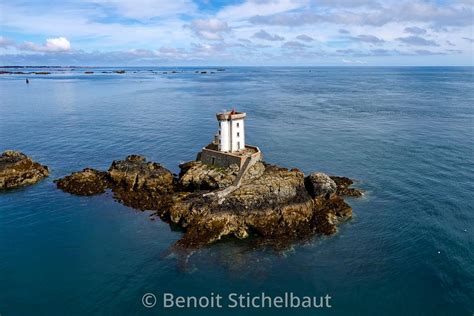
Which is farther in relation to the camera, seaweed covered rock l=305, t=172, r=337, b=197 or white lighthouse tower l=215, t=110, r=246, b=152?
white lighthouse tower l=215, t=110, r=246, b=152

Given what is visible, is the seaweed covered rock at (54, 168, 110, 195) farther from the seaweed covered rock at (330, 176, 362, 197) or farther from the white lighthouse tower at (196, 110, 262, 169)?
the seaweed covered rock at (330, 176, 362, 197)

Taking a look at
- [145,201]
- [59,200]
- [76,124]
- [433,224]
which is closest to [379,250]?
[433,224]

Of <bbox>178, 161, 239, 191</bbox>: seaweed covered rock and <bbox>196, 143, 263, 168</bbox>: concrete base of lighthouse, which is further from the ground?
<bbox>196, 143, 263, 168</bbox>: concrete base of lighthouse

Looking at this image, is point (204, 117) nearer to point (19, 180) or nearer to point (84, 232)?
point (19, 180)

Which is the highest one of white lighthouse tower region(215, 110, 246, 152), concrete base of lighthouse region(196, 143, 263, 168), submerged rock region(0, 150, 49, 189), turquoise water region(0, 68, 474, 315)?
white lighthouse tower region(215, 110, 246, 152)

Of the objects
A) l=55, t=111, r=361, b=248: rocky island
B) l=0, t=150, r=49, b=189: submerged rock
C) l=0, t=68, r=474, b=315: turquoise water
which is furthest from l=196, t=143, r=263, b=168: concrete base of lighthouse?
l=0, t=150, r=49, b=189: submerged rock

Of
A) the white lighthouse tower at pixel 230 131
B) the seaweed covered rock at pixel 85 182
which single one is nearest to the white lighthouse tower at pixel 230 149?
the white lighthouse tower at pixel 230 131

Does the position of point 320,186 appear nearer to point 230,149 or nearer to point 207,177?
point 230,149

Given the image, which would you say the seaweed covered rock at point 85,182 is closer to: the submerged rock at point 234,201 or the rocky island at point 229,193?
the rocky island at point 229,193

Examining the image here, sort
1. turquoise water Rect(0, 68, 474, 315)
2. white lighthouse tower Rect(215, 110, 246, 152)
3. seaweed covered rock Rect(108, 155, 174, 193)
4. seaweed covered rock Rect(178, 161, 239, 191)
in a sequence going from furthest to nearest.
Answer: seaweed covered rock Rect(108, 155, 174, 193) → white lighthouse tower Rect(215, 110, 246, 152) → seaweed covered rock Rect(178, 161, 239, 191) → turquoise water Rect(0, 68, 474, 315)
